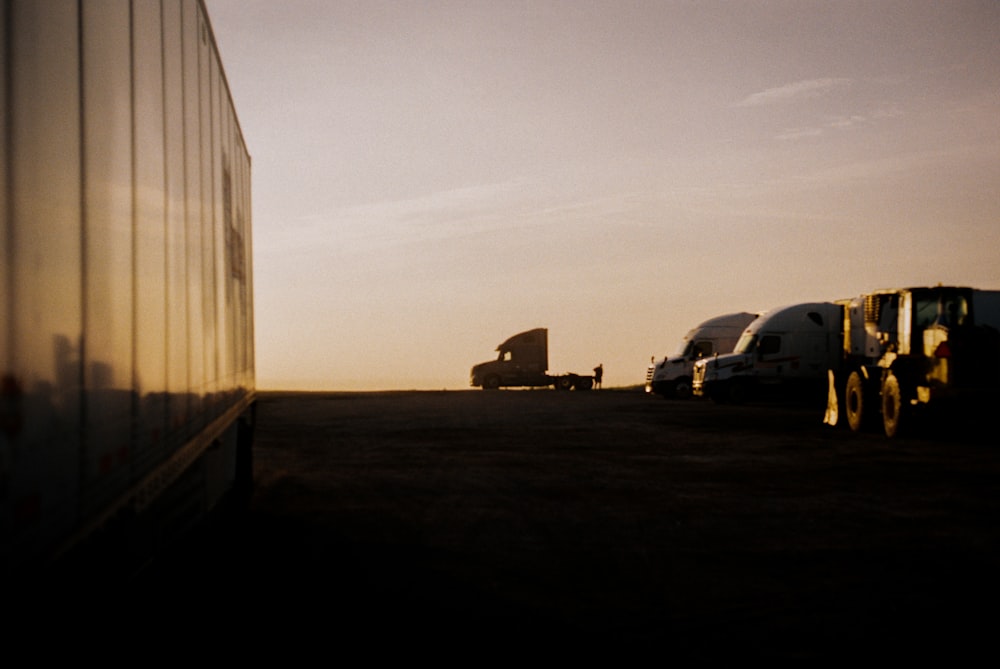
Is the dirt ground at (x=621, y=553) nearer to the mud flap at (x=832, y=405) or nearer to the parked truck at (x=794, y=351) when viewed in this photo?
the mud flap at (x=832, y=405)

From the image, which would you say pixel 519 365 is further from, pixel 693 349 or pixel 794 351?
pixel 794 351

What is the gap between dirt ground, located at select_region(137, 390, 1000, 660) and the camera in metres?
6.34

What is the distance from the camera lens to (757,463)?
678 inches

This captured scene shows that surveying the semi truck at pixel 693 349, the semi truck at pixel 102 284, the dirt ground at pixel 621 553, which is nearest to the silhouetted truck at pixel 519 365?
the semi truck at pixel 693 349

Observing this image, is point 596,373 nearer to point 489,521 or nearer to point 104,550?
point 489,521

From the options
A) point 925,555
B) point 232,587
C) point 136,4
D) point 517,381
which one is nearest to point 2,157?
point 136,4

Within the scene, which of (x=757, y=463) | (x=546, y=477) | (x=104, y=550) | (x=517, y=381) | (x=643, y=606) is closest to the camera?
(x=104, y=550)

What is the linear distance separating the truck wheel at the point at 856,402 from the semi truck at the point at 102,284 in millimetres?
19364

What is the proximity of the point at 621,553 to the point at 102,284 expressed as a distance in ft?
19.0

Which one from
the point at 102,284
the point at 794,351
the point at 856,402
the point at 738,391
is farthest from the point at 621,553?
the point at 738,391

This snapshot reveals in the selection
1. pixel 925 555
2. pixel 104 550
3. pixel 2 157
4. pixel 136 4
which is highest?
pixel 136 4

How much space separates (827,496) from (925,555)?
4.13 meters

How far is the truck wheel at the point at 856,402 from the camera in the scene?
24.4m

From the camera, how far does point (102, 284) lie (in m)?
4.21
